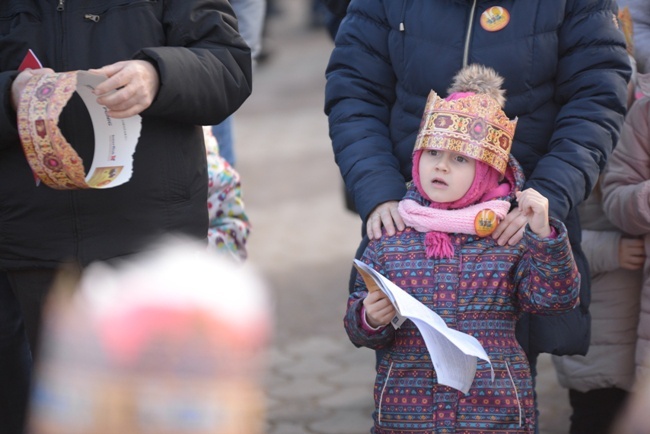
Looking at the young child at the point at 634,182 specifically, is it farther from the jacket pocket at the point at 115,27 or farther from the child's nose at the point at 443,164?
the jacket pocket at the point at 115,27

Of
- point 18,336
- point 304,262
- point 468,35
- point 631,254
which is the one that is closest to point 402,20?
point 468,35

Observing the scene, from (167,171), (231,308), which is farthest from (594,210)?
(231,308)

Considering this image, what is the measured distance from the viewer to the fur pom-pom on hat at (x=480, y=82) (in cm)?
295

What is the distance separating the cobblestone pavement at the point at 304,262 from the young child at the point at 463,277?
4.47 ft

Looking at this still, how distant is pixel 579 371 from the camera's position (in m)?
3.91

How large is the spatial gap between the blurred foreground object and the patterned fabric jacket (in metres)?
0.79

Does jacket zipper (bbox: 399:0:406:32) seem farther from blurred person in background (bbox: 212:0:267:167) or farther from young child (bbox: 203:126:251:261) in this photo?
blurred person in background (bbox: 212:0:267:167)

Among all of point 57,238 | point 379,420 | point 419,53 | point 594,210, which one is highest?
point 419,53

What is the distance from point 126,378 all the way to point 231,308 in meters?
0.23

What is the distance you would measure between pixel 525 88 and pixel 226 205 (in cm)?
117

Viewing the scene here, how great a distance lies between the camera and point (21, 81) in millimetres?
2709

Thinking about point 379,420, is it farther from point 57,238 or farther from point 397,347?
point 57,238

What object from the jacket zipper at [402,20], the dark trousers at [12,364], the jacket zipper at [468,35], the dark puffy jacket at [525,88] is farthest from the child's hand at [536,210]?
the dark trousers at [12,364]

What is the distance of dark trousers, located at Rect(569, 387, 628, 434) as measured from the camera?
13.0 feet
